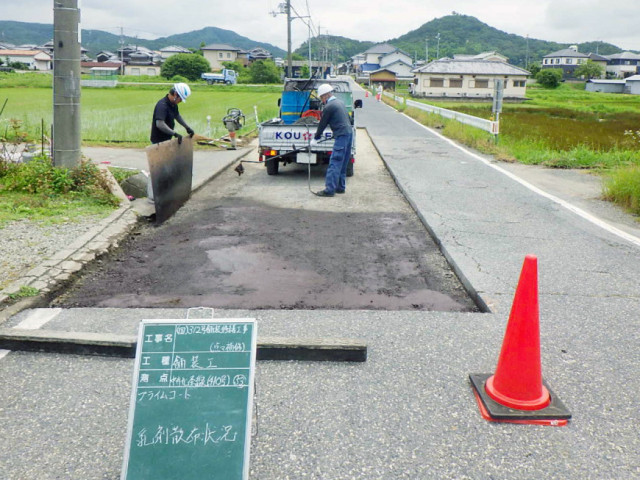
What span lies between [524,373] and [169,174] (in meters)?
6.19

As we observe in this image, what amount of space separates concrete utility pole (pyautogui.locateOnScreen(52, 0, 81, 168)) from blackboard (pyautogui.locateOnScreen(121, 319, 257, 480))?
6812 millimetres

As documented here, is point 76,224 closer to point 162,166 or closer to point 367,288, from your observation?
point 162,166

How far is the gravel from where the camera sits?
5520 millimetres

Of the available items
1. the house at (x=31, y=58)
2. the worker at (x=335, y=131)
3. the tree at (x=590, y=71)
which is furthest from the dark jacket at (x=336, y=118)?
the house at (x=31, y=58)

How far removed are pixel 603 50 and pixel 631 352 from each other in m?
208

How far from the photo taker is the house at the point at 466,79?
67.9 m

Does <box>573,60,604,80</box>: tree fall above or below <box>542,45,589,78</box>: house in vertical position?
below

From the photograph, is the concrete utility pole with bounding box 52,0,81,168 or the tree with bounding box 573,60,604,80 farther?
the tree with bounding box 573,60,604,80

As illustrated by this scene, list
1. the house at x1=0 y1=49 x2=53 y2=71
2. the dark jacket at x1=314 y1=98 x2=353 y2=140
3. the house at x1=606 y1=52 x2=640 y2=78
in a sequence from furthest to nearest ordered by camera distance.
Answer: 1. the house at x1=606 y1=52 x2=640 y2=78
2. the house at x1=0 y1=49 x2=53 y2=71
3. the dark jacket at x1=314 y1=98 x2=353 y2=140

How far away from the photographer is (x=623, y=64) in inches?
5246

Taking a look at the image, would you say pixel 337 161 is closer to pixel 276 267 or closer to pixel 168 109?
pixel 168 109

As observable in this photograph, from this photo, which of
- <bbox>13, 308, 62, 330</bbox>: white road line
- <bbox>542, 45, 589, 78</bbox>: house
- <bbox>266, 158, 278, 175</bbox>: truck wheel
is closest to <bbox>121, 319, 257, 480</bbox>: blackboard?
<bbox>13, 308, 62, 330</bbox>: white road line

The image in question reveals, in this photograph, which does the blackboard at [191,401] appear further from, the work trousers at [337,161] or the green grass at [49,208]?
the work trousers at [337,161]

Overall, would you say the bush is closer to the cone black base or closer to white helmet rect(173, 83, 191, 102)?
white helmet rect(173, 83, 191, 102)
